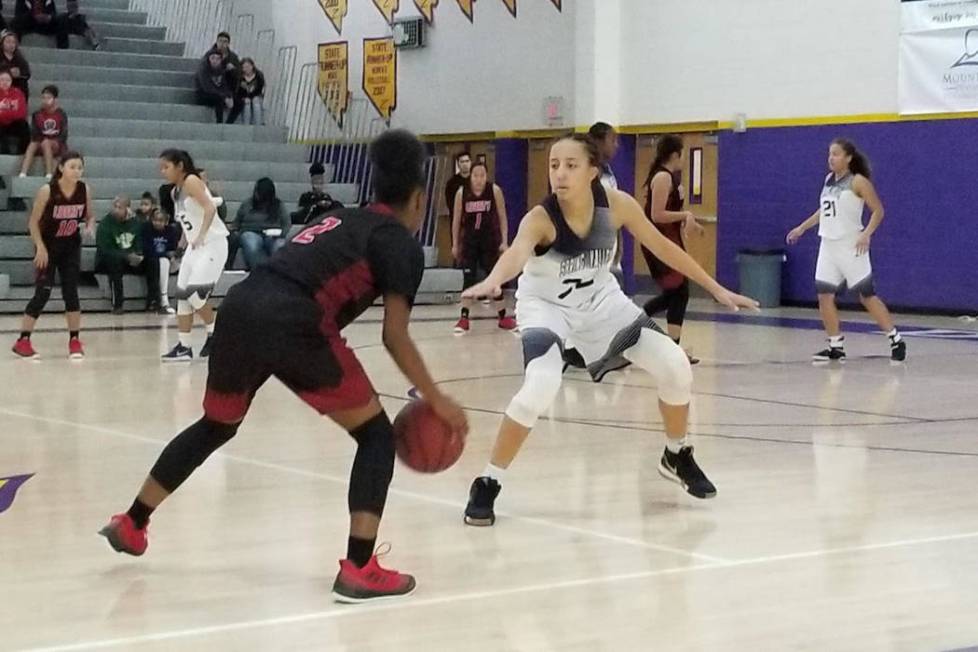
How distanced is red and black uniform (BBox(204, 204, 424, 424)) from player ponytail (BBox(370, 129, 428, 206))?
0.06 m

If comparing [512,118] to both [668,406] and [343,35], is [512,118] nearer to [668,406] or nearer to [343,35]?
[343,35]

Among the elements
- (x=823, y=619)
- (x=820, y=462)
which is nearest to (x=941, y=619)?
(x=823, y=619)

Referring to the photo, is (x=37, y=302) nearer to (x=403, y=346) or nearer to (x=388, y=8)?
(x=403, y=346)

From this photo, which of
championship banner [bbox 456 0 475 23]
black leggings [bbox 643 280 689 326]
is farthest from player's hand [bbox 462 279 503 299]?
championship banner [bbox 456 0 475 23]

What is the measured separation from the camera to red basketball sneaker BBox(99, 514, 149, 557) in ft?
18.5

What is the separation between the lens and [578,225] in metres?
6.90

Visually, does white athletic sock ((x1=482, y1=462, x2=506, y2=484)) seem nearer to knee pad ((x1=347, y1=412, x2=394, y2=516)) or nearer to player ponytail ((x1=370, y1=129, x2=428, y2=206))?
knee pad ((x1=347, y1=412, x2=394, y2=516))

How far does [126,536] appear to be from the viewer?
222 inches

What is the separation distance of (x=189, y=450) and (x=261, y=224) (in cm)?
1541

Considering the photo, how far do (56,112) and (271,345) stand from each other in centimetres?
1683

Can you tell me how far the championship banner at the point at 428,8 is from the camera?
24.9m

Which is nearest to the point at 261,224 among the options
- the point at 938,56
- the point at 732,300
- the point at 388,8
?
the point at 388,8

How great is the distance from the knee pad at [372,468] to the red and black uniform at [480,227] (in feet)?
38.2

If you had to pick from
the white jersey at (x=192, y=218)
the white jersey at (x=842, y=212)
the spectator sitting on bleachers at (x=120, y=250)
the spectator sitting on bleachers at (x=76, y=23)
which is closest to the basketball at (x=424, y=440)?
the white jersey at (x=192, y=218)
